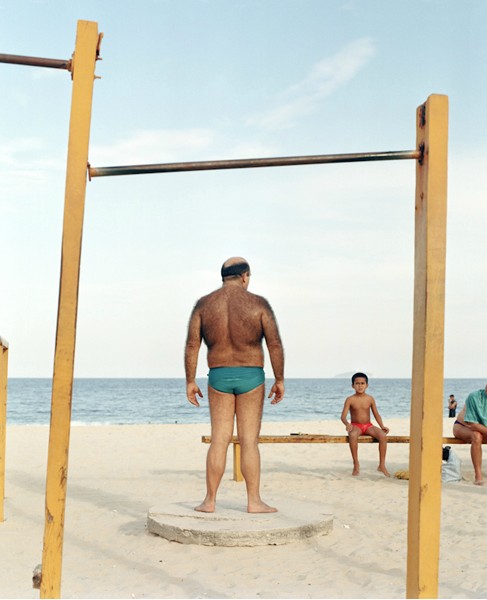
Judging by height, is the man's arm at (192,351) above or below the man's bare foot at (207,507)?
above

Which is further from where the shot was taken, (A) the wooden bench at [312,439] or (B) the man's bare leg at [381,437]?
(B) the man's bare leg at [381,437]

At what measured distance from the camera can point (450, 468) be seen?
390 inches

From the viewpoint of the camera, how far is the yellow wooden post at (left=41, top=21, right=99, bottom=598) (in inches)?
147

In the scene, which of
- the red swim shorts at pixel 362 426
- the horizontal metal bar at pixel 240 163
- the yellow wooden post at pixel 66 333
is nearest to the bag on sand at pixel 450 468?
the red swim shorts at pixel 362 426

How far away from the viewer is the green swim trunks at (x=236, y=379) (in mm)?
6293

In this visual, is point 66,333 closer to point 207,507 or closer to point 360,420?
point 207,507

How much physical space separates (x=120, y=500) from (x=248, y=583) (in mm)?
→ 3767

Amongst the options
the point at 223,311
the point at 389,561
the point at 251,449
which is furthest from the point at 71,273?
the point at 389,561

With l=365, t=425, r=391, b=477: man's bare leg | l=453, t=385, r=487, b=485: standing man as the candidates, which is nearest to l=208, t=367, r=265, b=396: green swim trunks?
l=365, t=425, r=391, b=477: man's bare leg

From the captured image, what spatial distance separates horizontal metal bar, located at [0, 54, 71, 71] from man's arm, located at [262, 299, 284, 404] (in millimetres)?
2795

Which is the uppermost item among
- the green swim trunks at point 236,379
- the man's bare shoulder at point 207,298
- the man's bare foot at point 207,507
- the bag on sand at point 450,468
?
the man's bare shoulder at point 207,298

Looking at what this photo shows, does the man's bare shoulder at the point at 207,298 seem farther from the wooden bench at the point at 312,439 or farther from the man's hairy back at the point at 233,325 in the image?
the wooden bench at the point at 312,439

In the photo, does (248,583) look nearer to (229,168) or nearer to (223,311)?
(223,311)

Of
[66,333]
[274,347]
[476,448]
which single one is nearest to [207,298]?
[274,347]
